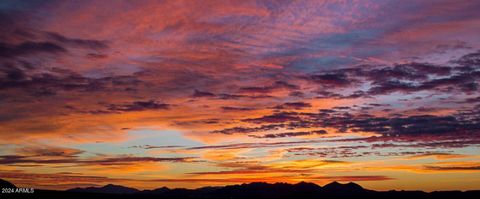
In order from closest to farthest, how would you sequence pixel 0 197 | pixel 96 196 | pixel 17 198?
pixel 0 197 → pixel 17 198 → pixel 96 196

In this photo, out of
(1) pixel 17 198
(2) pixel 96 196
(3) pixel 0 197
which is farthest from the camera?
(2) pixel 96 196

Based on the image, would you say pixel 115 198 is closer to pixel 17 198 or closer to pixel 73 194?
pixel 73 194

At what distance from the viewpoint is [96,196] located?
18625 cm

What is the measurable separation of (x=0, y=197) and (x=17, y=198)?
7.19 metres

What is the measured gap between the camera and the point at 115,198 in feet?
625

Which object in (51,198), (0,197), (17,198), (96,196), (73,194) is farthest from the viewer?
(96,196)

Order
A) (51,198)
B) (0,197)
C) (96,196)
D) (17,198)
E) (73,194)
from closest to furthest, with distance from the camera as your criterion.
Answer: (0,197)
(17,198)
(51,198)
(73,194)
(96,196)

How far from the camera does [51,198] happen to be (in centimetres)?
14600

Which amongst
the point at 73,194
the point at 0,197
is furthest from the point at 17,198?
the point at 73,194

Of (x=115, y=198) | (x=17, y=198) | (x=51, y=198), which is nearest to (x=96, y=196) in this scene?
(x=115, y=198)

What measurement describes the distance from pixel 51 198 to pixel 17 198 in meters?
38.6

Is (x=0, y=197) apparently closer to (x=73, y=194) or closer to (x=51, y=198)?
(x=51, y=198)

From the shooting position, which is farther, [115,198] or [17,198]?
[115,198]

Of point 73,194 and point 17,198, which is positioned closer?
point 17,198
